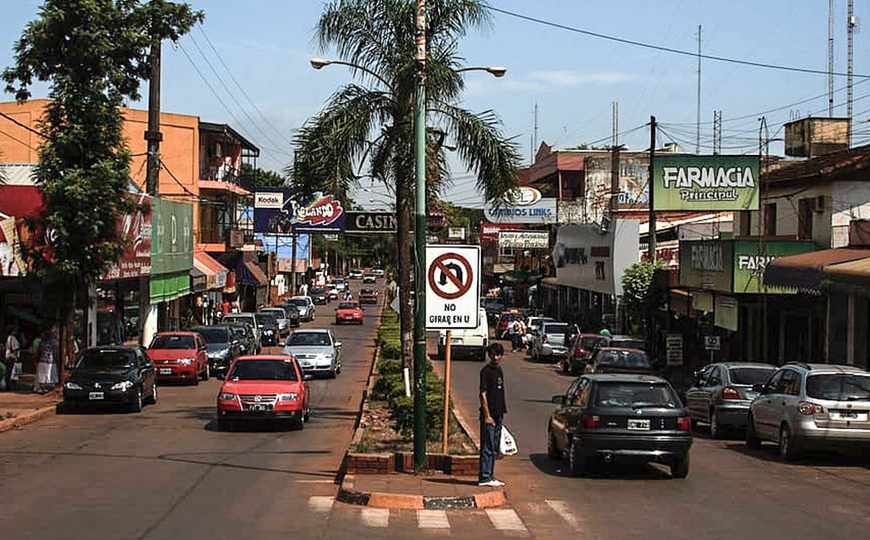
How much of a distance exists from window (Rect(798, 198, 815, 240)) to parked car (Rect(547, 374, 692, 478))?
21228 mm

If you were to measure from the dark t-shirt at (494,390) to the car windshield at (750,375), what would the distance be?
10321mm

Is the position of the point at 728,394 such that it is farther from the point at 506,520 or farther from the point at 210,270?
the point at 210,270

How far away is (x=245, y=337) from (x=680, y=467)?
102ft

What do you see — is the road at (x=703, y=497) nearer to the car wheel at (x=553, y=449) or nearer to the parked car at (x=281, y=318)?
the car wheel at (x=553, y=449)

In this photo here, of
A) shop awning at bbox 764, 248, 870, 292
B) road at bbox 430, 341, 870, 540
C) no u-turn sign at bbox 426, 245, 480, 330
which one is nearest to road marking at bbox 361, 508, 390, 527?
road at bbox 430, 341, 870, 540

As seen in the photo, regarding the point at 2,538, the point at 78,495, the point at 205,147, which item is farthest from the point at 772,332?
the point at 205,147

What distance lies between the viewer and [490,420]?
13.8 meters

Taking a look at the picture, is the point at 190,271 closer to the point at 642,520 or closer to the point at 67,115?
the point at 67,115

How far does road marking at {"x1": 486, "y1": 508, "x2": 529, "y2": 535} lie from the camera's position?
1193 centimetres

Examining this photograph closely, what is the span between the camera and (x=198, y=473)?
16.3 m

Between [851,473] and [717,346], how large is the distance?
60.2ft

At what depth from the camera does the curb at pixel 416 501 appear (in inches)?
512

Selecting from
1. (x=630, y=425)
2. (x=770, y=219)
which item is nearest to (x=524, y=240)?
(x=770, y=219)

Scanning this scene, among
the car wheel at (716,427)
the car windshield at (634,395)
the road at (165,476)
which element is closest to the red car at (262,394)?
the road at (165,476)
